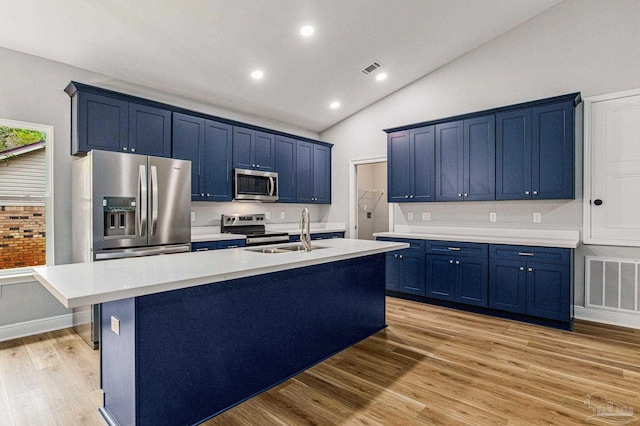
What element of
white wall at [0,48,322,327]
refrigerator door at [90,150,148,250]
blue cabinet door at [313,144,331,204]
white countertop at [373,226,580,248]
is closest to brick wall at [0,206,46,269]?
white wall at [0,48,322,327]

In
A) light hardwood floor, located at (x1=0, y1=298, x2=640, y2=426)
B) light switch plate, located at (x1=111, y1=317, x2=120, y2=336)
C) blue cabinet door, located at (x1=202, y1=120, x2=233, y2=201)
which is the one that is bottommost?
light hardwood floor, located at (x1=0, y1=298, x2=640, y2=426)

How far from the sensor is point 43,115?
3508mm

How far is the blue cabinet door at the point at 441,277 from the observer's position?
4.25 metres

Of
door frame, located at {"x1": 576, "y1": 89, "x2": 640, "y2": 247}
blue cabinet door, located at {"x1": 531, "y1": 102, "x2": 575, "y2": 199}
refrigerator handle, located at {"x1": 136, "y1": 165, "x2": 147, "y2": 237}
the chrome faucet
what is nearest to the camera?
the chrome faucet

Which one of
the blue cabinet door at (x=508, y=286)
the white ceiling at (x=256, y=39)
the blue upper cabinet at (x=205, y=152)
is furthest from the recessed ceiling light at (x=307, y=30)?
the blue cabinet door at (x=508, y=286)

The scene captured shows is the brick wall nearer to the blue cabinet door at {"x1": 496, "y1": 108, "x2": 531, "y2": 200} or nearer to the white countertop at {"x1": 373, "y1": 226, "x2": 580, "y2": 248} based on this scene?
the white countertop at {"x1": 373, "y1": 226, "x2": 580, "y2": 248}

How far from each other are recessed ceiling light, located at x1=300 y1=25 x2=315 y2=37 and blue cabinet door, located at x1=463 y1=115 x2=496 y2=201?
2263 millimetres

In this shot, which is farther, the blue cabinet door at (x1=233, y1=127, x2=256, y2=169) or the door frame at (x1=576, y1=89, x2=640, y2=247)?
the blue cabinet door at (x1=233, y1=127, x2=256, y2=169)

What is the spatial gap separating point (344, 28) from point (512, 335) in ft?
12.2

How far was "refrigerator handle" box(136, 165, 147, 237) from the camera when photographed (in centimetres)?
341

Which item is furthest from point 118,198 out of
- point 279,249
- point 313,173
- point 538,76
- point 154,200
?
point 538,76

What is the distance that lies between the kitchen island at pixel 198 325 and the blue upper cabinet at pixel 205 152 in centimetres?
199

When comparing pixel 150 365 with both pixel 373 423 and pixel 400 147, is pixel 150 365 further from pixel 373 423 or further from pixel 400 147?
pixel 400 147

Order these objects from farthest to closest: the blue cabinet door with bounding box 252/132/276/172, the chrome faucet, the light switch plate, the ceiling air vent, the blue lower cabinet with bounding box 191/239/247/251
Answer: the blue cabinet door with bounding box 252/132/276/172, the ceiling air vent, the blue lower cabinet with bounding box 191/239/247/251, the chrome faucet, the light switch plate
